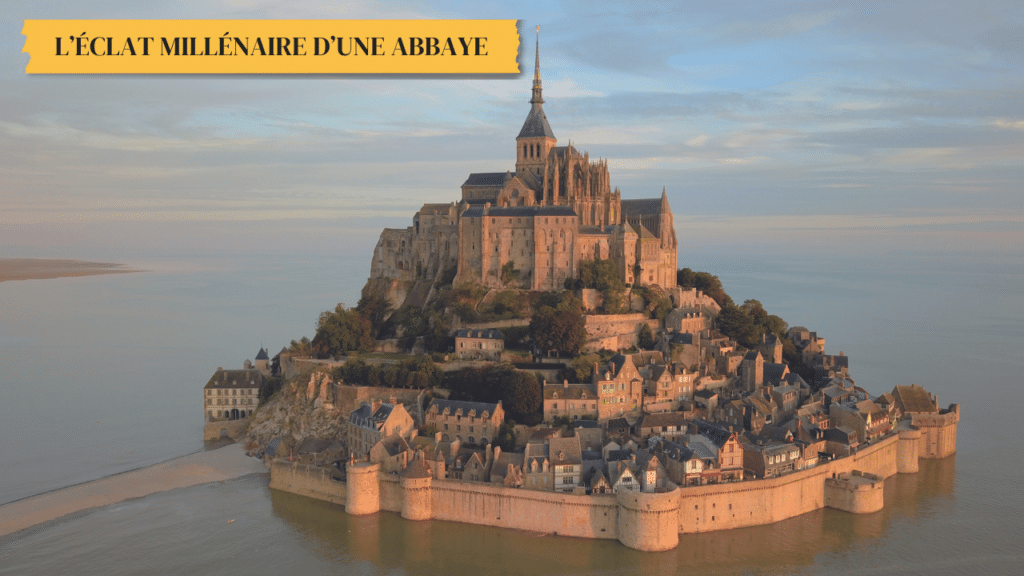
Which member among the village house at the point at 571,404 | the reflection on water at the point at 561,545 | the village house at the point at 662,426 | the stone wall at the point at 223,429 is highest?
the village house at the point at 571,404

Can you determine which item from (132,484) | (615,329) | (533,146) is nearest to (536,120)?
(533,146)

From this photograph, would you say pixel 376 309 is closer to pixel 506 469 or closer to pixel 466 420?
pixel 466 420

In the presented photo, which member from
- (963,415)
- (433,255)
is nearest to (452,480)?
(433,255)

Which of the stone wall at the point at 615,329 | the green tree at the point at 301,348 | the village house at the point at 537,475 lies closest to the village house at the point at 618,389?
the stone wall at the point at 615,329

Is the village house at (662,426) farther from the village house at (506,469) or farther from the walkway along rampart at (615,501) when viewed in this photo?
the village house at (506,469)

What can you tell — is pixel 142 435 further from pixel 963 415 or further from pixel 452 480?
pixel 963 415

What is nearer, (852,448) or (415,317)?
(852,448)
